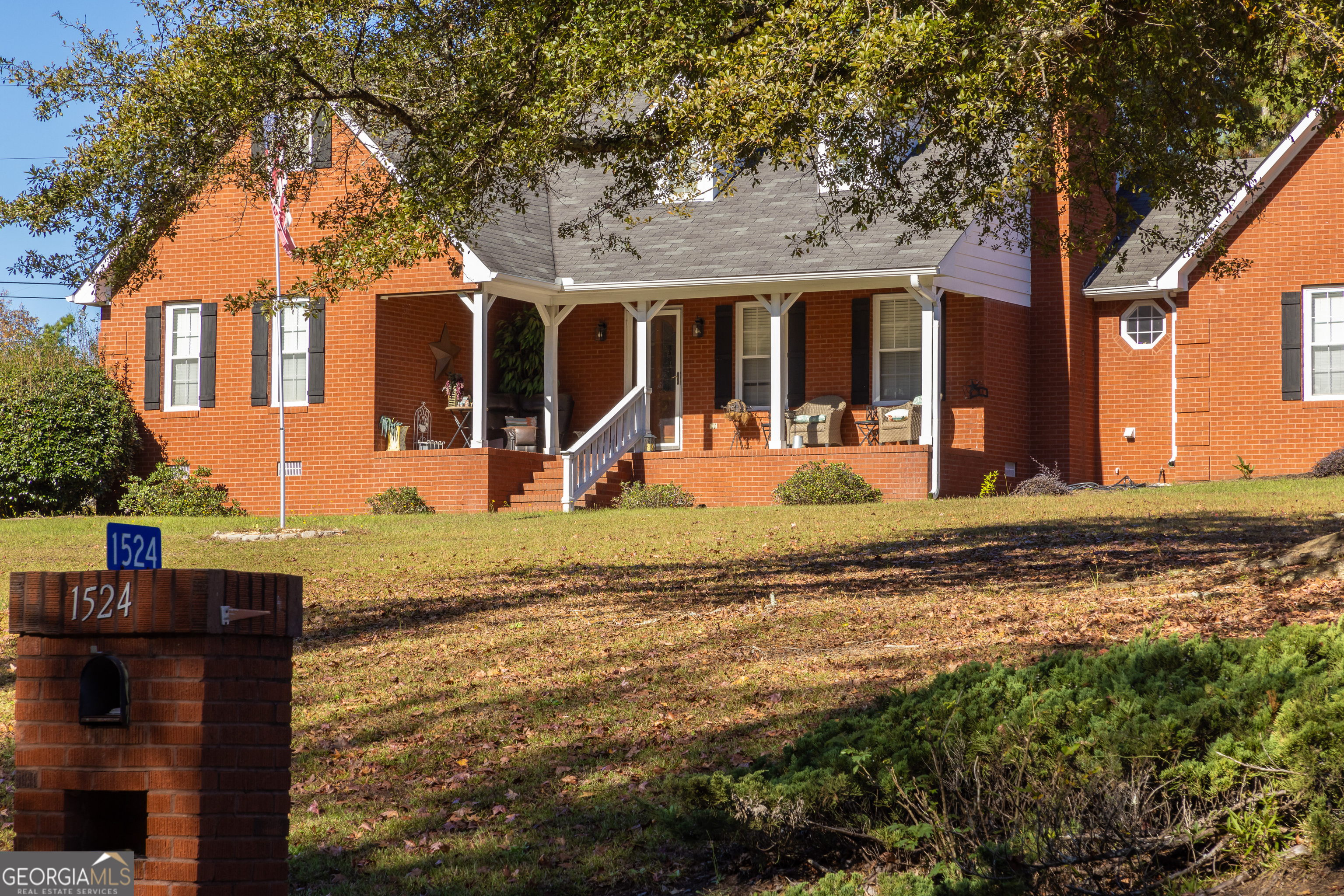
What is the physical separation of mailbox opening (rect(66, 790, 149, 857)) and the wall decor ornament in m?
18.6

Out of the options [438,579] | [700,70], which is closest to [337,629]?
[438,579]

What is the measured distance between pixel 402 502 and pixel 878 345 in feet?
25.4

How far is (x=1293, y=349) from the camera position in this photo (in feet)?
67.7

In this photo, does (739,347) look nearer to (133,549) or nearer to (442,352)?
(442,352)

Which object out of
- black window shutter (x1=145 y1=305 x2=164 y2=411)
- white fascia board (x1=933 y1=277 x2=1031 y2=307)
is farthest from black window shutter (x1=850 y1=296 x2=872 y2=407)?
black window shutter (x1=145 y1=305 x2=164 y2=411)

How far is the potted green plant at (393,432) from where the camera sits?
21.5 meters

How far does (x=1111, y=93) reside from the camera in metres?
12.2

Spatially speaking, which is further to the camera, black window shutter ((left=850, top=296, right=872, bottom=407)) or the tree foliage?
black window shutter ((left=850, top=296, right=872, bottom=407))

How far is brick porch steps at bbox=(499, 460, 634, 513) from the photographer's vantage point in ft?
66.4

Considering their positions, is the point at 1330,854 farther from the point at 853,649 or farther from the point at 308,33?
the point at 308,33

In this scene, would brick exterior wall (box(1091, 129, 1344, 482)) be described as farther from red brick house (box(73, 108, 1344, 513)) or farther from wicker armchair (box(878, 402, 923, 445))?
wicker armchair (box(878, 402, 923, 445))

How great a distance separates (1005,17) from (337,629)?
6738mm

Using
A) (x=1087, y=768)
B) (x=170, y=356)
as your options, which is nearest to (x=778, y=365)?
(x=170, y=356)

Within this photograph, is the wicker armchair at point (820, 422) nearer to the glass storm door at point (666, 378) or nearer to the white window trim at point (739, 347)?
the white window trim at point (739, 347)
